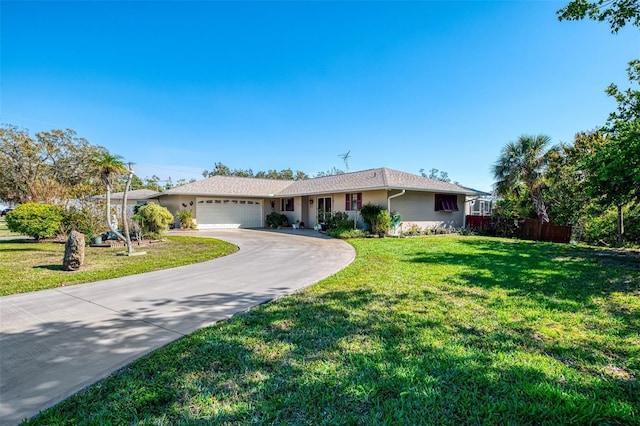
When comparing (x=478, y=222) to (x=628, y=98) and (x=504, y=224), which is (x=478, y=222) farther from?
(x=628, y=98)

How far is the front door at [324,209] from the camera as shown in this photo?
1993cm

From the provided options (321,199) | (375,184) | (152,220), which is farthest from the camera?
(321,199)

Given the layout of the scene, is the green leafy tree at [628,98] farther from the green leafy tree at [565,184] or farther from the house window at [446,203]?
the house window at [446,203]

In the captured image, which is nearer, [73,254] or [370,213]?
[73,254]

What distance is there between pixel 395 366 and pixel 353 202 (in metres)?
15.4

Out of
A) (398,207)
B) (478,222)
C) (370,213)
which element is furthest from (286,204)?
(478,222)

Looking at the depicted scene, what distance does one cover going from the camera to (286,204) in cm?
2405

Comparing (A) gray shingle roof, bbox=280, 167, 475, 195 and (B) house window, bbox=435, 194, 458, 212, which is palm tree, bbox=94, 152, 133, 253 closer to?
(A) gray shingle roof, bbox=280, 167, 475, 195

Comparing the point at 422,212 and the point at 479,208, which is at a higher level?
the point at 479,208

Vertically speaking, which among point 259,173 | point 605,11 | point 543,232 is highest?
point 259,173

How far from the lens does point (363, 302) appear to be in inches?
195

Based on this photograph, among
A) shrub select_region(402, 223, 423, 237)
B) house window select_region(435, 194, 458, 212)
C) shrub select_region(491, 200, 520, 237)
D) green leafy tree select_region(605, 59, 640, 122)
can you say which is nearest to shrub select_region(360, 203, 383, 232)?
shrub select_region(402, 223, 423, 237)

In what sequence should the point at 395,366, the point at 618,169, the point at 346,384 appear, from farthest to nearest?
the point at 618,169
the point at 395,366
the point at 346,384

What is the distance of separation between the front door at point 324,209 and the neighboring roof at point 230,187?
4.41 m
